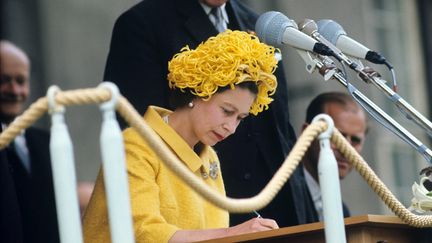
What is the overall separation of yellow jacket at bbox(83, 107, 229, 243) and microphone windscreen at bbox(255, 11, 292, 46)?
17.3 inches

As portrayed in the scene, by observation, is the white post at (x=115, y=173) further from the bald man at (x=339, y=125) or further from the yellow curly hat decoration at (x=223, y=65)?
the bald man at (x=339, y=125)

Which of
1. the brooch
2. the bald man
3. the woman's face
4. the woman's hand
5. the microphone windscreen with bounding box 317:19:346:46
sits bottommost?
the bald man

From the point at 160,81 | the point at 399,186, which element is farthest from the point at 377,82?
the point at 399,186

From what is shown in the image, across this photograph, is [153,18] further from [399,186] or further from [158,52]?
[399,186]

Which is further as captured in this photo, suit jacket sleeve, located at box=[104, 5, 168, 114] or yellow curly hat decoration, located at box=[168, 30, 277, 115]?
suit jacket sleeve, located at box=[104, 5, 168, 114]

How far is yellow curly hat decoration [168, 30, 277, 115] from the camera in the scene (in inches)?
204

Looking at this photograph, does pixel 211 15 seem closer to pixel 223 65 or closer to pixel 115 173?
pixel 223 65

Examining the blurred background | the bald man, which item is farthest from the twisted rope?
the blurred background

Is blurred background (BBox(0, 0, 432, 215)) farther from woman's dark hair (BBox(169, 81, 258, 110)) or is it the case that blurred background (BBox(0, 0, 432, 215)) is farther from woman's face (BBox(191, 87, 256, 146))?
woman's face (BBox(191, 87, 256, 146))

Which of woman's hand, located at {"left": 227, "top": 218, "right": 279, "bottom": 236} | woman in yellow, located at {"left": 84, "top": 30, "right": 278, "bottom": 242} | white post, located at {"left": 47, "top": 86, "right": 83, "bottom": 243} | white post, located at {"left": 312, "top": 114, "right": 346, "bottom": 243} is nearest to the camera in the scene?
white post, located at {"left": 47, "top": 86, "right": 83, "bottom": 243}

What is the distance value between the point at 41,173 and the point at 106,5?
1500mm

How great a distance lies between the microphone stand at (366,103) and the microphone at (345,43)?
7cm

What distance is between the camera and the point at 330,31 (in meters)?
5.38

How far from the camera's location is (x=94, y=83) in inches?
300
